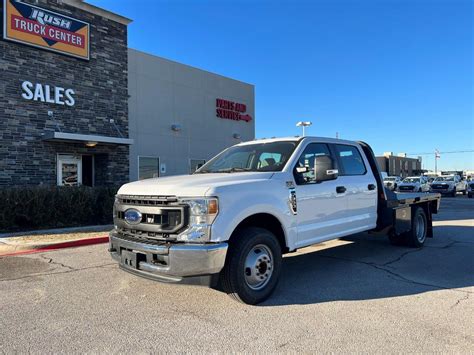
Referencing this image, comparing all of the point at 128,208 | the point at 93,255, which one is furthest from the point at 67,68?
the point at 128,208

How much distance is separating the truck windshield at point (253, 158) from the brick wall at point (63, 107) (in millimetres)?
9825

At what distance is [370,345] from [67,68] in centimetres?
1437

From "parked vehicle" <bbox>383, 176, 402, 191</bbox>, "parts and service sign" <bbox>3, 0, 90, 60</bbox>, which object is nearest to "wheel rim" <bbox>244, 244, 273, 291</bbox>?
"parked vehicle" <bbox>383, 176, 402, 191</bbox>

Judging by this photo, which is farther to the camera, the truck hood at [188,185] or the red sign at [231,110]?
the red sign at [231,110]

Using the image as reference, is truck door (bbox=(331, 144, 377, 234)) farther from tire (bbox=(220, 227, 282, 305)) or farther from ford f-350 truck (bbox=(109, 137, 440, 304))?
tire (bbox=(220, 227, 282, 305))

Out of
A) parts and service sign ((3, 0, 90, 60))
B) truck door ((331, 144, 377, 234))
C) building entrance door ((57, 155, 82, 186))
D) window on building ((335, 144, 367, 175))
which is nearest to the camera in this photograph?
truck door ((331, 144, 377, 234))

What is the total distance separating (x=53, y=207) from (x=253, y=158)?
7842 mm

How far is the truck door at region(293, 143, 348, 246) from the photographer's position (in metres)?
5.46

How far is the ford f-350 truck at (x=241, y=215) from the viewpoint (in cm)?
435

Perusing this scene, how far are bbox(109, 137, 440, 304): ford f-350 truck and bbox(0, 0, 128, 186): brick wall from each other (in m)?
9.84

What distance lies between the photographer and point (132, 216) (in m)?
4.86

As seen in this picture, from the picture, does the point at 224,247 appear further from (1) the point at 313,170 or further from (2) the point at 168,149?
(2) the point at 168,149

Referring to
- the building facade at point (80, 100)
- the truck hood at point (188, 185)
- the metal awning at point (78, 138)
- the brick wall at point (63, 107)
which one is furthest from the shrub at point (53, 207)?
the truck hood at point (188, 185)

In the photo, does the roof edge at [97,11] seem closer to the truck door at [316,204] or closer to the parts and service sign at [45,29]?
the parts and service sign at [45,29]
